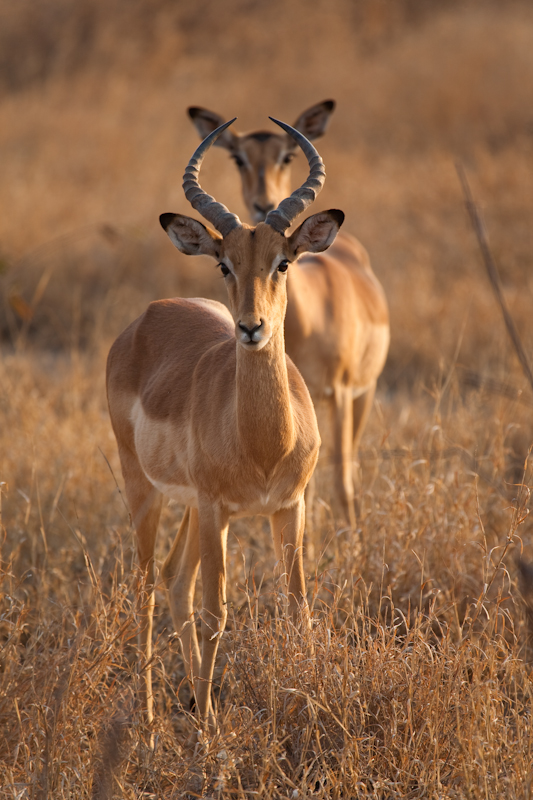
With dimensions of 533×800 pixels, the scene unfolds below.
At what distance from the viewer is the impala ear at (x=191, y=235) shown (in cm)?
317

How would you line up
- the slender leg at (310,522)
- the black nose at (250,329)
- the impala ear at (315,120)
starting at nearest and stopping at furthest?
the black nose at (250,329)
the slender leg at (310,522)
the impala ear at (315,120)

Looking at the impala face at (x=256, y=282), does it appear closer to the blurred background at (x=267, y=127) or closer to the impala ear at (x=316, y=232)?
the impala ear at (x=316, y=232)

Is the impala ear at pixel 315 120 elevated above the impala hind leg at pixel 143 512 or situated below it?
above

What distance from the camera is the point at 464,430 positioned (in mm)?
5199

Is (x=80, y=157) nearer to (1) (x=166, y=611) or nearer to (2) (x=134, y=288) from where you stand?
(2) (x=134, y=288)

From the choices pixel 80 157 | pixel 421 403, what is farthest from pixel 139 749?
pixel 80 157

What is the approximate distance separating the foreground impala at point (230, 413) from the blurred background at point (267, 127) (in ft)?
6.03

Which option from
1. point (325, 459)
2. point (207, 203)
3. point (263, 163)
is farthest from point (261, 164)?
point (207, 203)

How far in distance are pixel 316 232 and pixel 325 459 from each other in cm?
269

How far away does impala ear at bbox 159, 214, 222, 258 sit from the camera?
317cm

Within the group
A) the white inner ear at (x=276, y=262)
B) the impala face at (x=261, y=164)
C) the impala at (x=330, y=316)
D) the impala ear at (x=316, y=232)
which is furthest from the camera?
the impala face at (x=261, y=164)

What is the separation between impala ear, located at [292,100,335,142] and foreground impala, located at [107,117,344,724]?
3.37 m

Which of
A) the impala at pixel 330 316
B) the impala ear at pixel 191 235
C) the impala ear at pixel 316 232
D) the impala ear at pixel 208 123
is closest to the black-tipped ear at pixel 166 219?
the impala ear at pixel 191 235

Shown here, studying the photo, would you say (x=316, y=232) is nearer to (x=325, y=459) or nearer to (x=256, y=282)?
(x=256, y=282)
